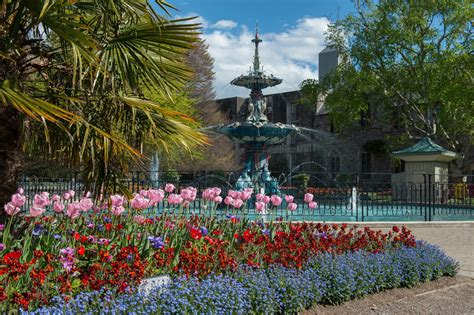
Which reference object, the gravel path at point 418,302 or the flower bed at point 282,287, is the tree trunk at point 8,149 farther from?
the gravel path at point 418,302

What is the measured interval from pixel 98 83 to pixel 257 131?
10451mm

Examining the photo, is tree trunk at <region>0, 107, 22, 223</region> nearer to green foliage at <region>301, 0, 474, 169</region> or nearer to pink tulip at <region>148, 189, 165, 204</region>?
pink tulip at <region>148, 189, 165, 204</region>

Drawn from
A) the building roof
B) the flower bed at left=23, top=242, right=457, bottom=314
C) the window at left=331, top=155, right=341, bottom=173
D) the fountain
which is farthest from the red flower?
the window at left=331, top=155, right=341, bottom=173

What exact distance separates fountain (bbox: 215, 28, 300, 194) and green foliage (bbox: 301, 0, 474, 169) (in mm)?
7035

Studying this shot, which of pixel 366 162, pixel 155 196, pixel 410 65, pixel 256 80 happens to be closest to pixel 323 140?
pixel 366 162

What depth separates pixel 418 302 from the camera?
5.32 meters

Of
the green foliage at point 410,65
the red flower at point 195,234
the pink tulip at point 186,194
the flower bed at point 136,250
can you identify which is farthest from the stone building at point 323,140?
the red flower at point 195,234

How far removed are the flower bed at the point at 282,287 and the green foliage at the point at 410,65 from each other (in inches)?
634

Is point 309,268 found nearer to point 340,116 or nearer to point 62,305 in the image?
point 62,305

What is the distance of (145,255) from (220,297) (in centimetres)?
90

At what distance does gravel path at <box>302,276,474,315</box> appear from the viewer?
16.2 feet

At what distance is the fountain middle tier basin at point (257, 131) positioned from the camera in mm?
15742

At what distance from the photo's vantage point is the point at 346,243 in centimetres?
635

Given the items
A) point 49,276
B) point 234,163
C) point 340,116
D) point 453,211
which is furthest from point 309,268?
point 234,163
